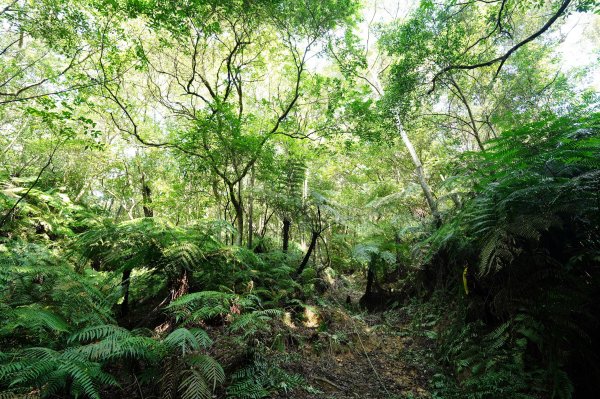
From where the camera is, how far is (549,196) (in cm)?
286

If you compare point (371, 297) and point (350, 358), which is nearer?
point (350, 358)

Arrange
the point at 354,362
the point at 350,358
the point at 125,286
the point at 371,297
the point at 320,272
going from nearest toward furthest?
1. the point at 125,286
2. the point at 354,362
3. the point at 350,358
4. the point at 371,297
5. the point at 320,272

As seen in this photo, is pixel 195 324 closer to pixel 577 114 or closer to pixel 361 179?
pixel 577 114

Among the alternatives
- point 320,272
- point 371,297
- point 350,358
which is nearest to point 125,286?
point 350,358

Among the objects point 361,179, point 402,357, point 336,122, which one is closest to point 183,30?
point 336,122

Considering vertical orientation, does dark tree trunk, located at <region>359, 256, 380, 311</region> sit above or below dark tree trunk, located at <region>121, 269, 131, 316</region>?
below

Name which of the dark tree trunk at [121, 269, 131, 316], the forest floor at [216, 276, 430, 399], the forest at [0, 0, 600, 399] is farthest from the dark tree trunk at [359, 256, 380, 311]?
the dark tree trunk at [121, 269, 131, 316]

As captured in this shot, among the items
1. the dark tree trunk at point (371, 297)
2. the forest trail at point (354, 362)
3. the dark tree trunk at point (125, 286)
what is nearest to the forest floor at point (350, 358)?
the forest trail at point (354, 362)

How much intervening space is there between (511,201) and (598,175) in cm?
69

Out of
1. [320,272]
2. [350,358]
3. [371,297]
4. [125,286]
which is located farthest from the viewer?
[320,272]

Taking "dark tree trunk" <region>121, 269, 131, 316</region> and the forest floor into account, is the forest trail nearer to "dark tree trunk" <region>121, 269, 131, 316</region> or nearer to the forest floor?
the forest floor

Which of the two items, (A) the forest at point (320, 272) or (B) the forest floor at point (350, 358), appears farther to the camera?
(B) the forest floor at point (350, 358)

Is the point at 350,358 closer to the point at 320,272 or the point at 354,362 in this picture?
the point at 354,362

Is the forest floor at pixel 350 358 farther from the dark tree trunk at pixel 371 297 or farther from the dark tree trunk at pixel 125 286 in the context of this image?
the dark tree trunk at pixel 125 286
